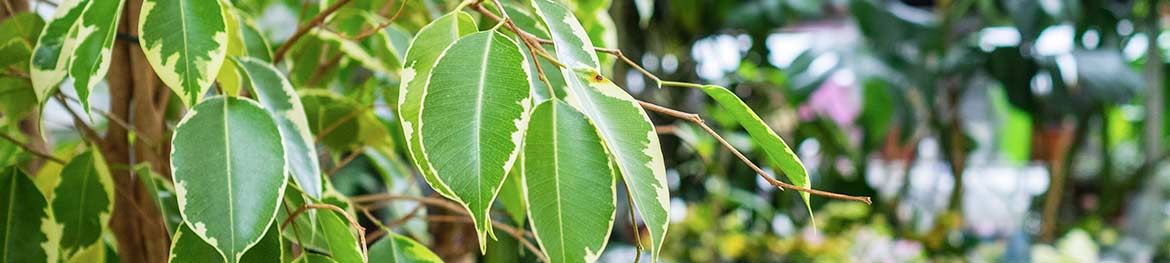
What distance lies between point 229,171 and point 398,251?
99 mm

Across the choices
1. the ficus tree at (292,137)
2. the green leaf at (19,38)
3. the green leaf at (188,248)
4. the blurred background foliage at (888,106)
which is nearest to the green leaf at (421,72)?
the ficus tree at (292,137)

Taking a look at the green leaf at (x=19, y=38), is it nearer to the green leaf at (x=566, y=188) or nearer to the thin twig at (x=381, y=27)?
the thin twig at (x=381, y=27)

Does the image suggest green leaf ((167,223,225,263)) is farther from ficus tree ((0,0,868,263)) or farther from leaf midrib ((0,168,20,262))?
leaf midrib ((0,168,20,262))

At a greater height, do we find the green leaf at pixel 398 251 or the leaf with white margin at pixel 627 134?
the leaf with white margin at pixel 627 134

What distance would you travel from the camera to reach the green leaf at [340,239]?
34 centimetres

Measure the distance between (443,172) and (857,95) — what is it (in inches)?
56.0

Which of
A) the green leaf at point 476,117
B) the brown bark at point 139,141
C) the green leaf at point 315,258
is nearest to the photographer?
the green leaf at point 476,117

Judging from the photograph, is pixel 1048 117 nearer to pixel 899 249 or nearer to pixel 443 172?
pixel 899 249

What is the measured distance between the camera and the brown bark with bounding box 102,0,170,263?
0.49 meters

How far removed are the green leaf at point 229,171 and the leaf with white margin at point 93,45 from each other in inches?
1.4

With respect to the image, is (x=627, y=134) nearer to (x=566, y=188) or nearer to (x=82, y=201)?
(x=566, y=188)

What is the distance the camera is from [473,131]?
27 cm

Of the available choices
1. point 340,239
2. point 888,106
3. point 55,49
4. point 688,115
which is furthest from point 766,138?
point 888,106

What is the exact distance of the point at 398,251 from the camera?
41 cm
